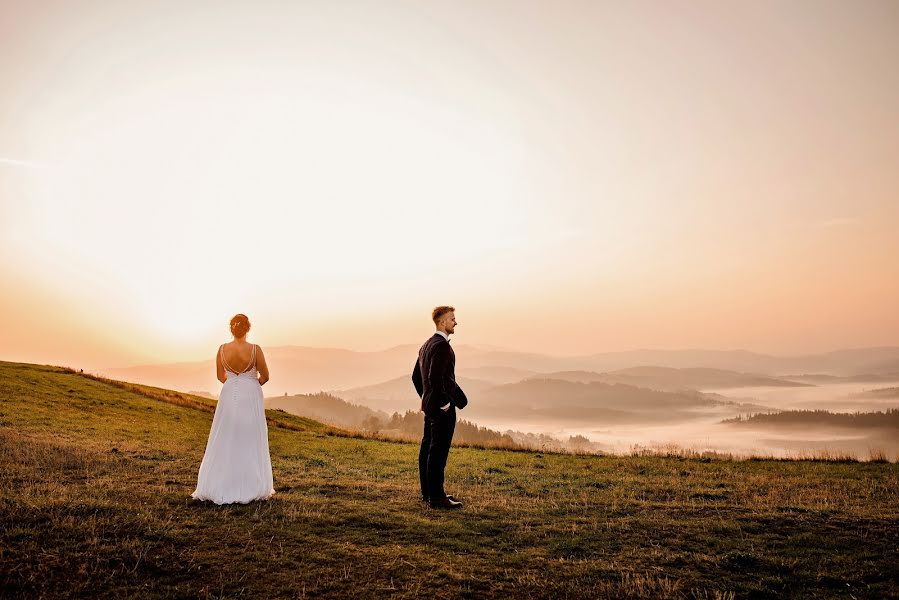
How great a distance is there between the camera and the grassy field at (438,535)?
24.2 ft

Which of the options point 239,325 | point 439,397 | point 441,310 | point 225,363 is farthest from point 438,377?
point 225,363

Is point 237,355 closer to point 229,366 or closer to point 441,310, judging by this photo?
point 229,366

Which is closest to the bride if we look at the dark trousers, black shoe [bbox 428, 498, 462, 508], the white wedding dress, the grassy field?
the white wedding dress

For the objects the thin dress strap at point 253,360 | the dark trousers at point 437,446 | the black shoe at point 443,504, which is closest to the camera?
the dark trousers at point 437,446

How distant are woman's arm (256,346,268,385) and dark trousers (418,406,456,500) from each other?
365cm

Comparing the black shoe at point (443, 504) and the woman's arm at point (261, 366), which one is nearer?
the black shoe at point (443, 504)

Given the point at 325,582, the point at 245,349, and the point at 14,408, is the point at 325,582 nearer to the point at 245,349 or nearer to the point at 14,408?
the point at 245,349

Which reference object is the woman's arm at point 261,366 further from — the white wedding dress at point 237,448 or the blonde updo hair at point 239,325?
the blonde updo hair at point 239,325

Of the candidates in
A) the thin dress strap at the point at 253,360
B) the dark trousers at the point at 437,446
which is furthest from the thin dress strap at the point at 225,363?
the dark trousers at the point at 437,446

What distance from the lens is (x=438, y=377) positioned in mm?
11555

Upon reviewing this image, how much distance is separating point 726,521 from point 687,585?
393 centimetres

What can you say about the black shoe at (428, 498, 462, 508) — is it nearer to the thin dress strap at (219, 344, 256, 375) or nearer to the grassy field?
the grassy field

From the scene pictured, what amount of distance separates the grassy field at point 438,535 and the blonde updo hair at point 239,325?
3421 millimetres

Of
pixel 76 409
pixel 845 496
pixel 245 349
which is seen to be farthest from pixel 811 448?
pixel 76 409
